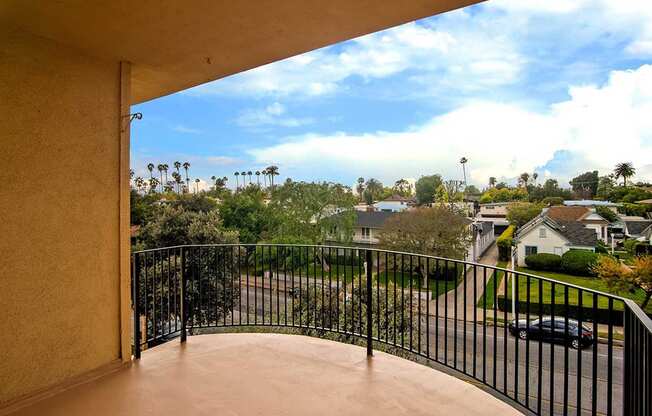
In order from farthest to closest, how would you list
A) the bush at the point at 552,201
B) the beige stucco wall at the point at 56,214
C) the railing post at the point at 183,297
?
the bush at the point at 552,201
the railing post at the point at 183,297
the beige stucco wall at the point at 56,214

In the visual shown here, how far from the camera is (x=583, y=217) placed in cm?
533

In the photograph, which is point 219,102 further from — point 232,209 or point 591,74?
point 591,74

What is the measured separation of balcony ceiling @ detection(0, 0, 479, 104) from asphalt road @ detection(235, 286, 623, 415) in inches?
69.0

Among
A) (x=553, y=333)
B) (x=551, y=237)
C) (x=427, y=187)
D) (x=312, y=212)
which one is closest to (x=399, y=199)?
(x=427, y=187)

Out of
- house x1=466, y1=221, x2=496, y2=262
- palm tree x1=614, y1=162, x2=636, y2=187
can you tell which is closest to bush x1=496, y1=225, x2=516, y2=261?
house x1=466, y1=221, x2=496, y2=262

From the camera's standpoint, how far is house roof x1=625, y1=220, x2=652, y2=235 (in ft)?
10.4

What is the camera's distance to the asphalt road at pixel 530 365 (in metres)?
1.74

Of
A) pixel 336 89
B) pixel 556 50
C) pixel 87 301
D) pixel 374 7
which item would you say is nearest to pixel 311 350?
pixel 87 301

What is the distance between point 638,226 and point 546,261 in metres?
3.84

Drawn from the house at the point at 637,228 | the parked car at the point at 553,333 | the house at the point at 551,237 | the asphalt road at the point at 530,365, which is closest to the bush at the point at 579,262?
the house at the point at 551,237

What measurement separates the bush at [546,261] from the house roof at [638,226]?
3401 mm

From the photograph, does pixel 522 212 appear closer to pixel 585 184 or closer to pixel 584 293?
pixel 585 184

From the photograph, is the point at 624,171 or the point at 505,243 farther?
the point at 505,243

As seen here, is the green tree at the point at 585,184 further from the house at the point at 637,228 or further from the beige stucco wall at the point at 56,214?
the beige stucco wall at the point at 56,214
